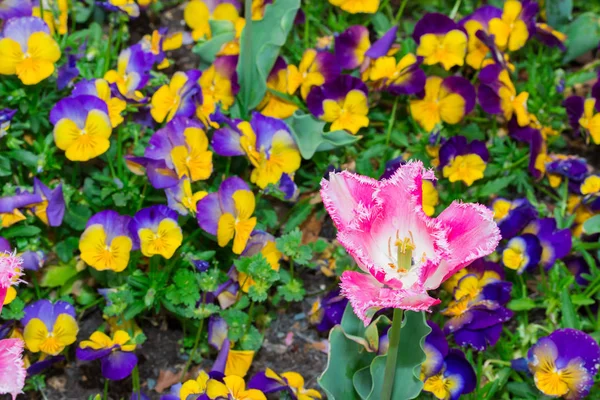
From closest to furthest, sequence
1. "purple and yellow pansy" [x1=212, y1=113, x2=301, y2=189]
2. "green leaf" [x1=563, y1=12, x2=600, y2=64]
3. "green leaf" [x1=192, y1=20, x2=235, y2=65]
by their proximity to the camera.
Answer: "purple and yellow pansy" [x1=212, y1=113, x2=301, y2=189], "green leaf" [x1=192, y1=20, x2=235, y2=65], "green leaf" [x1=563, y1=12, x2=600, y2=64]

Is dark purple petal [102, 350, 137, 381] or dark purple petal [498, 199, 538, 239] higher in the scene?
dark purple petal [498, 199, 538, 239]

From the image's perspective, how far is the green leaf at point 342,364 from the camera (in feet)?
6.24

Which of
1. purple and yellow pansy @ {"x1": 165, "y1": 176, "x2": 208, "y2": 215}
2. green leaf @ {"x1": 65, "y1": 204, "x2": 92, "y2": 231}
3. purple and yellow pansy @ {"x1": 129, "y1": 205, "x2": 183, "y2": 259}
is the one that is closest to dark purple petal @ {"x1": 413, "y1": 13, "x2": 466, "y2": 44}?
purple and yellow pansy @ {"x1": 165, "y1": 176, "x2": 208, "y2": 215}

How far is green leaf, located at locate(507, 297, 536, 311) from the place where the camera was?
7.75 feet

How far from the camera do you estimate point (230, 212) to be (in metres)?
2.30

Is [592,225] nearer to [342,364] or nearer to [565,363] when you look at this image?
[565,363]

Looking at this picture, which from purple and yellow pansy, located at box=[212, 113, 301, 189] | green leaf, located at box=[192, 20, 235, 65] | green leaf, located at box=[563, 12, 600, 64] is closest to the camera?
purple and yellow pansy, located at box=[212, 113, 301, 189]

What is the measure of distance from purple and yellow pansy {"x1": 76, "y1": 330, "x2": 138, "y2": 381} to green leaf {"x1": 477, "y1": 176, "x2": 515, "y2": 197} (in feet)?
3.50

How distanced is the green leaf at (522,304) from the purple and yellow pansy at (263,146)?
674 millimetres

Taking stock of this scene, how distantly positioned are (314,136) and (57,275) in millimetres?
784

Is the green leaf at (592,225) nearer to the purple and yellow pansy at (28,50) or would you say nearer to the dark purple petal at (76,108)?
the dark purple petal at (76,108)

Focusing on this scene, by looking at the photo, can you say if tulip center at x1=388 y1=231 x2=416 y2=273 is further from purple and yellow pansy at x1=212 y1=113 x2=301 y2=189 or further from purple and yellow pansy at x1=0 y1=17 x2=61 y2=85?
purple and yellow pansy at x1=0 y1=17 x2=61 y2=85

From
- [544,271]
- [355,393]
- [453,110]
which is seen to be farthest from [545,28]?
[355,393]

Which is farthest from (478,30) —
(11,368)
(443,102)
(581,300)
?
(11,368)
